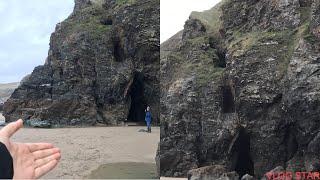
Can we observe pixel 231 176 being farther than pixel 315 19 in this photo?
No

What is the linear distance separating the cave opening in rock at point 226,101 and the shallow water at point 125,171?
179 centimetres

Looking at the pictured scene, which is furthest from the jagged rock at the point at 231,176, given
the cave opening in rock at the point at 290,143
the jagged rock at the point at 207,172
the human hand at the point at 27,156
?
the human hand at the point at 27,156

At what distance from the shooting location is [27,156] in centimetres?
65

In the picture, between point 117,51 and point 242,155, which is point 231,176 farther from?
point 117,51

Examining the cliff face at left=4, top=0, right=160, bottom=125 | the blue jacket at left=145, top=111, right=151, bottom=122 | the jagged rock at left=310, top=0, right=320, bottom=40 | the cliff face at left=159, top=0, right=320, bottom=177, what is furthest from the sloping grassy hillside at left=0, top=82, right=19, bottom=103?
the jagged rock at left=310, top=0, right=320, bottom=40

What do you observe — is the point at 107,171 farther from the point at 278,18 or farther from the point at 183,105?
the point at 278,18

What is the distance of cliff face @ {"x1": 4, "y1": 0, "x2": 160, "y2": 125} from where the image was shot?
286cm

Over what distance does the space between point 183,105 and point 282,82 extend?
1.11 metres

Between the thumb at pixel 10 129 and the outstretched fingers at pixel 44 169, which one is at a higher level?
the thumb at pixel 10 129

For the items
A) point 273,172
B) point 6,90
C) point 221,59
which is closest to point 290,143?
point 273,172

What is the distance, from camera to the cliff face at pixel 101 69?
2.86 metres

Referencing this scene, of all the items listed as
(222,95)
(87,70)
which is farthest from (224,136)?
(87,70)

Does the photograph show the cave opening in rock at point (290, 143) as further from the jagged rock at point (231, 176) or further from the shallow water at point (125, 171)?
the shallow water at point (125, 171)

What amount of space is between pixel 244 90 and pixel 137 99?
191cm
